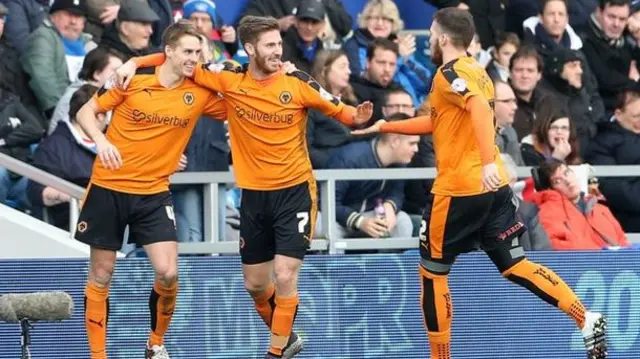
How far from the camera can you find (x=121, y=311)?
40.9ft

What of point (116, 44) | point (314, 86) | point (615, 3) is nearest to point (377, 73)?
point (116, 44)

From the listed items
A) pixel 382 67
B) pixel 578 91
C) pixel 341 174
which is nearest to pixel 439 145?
pixel 341 174

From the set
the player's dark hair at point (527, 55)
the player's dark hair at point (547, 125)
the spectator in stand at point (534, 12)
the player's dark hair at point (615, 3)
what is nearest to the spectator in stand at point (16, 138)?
the player's dark hair at point (547, 125)

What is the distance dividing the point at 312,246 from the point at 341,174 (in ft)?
1.90

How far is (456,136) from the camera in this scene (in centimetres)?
1104

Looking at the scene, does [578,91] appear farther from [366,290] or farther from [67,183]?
[67,183]

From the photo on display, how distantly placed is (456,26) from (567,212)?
2779 millimetres

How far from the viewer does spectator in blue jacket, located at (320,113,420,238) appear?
13.5 metres

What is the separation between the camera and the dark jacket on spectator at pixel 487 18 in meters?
17.3

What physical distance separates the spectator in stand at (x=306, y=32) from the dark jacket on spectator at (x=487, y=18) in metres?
2.21

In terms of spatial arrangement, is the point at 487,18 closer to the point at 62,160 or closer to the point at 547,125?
the point at 547,125

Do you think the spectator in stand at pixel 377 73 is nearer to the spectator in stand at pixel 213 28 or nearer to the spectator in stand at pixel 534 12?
the spectator in stand at pixel 213 28

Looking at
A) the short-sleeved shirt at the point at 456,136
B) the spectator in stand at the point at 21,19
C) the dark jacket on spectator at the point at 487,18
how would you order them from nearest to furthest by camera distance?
the short-sleeved shirt at the point at 456,136
the spectator in stand at the point at 21,19
the dark jacket on spectator at the point at 487,18

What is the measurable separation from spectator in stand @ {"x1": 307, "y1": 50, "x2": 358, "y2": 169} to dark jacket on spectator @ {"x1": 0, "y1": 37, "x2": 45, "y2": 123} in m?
2.13
